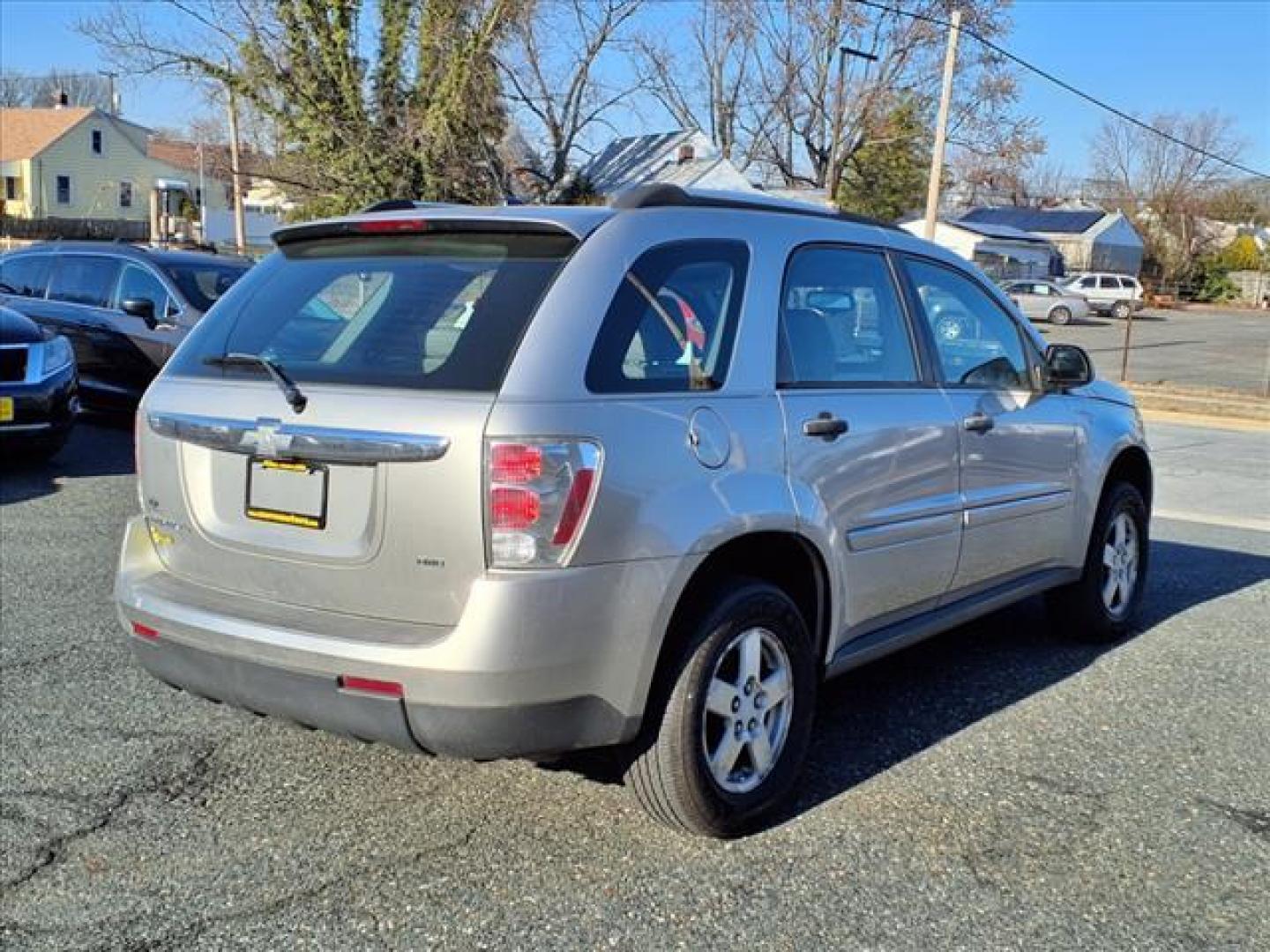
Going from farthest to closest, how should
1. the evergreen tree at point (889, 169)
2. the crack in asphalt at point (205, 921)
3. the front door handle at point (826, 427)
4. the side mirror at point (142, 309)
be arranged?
1. the evergreen tree at point (889, 169)
2. the side mirror at point (142, 309)
3. the front door handle at point (826, 427)
4. the crack in asphalt at point (205, 921)

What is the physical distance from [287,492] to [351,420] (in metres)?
0.30

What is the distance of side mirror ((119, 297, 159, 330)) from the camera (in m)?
10.1

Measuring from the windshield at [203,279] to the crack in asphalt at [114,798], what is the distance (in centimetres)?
775

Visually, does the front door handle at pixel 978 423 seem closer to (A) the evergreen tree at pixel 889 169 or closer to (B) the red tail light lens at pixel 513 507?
(B) the red tail light lens at pixel 513 507

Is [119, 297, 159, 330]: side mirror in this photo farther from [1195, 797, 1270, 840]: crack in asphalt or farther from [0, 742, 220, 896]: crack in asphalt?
[1195, 797, 1270, 840]: crack in asphalt

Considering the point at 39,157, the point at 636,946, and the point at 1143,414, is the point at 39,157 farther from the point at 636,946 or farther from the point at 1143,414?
the point at 636,946

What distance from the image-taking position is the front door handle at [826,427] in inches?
147

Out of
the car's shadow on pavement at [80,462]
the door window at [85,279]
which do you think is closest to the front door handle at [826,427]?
the car's shadow on pavement at [80,462]

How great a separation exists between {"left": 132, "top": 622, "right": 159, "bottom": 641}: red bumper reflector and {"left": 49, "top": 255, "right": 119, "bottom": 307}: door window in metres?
8.58

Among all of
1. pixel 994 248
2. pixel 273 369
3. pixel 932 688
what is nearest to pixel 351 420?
pixel 273 369

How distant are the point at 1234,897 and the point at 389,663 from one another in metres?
2.35

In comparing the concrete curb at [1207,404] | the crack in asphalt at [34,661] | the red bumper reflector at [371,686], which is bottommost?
the concrete curb at [1207,404]

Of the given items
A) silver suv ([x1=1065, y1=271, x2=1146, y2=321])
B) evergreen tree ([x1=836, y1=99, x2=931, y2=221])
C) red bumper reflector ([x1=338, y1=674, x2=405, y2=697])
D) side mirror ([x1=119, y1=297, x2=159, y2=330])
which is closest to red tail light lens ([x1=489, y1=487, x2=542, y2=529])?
red bumper reflector ([x1=338, y1=674, x2=405, y2=697])

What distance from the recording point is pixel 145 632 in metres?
3.56
